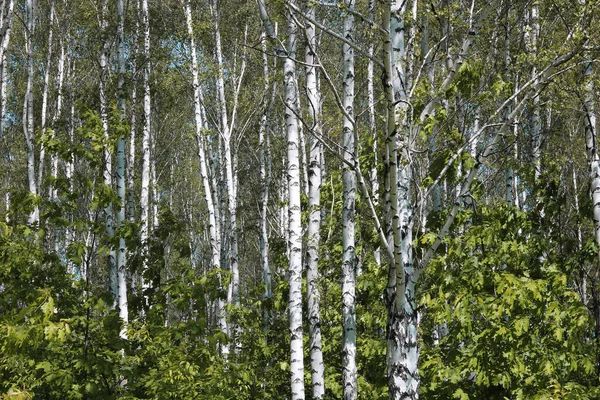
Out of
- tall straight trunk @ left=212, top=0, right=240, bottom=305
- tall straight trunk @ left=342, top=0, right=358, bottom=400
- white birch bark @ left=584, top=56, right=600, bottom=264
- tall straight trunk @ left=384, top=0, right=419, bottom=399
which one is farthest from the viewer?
tall straight trunk @ left=212, top=0, right=240, bottom=305

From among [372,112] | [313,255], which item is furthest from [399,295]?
[372,112]

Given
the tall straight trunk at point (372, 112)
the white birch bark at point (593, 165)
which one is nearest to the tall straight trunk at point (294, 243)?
the tall straight trunk at point (372, 112)

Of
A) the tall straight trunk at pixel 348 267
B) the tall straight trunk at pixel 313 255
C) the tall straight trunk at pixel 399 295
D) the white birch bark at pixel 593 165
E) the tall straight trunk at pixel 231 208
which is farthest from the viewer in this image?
the tall straight trunk at pixel 231 208

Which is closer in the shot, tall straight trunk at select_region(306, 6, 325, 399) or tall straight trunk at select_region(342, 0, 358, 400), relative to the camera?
tall straight trunk at select_region(342, 0, 358, 400)

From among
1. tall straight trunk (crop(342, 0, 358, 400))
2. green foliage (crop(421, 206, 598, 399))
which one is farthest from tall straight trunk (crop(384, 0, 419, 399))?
tall straight trunk (crop(342, 0, 358, 400))

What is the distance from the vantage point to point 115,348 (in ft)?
18.0

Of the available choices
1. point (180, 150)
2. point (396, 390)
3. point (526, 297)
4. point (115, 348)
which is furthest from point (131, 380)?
point (180, 150)

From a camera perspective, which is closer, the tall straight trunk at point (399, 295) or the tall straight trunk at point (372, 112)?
the tall straight trunk at point (399, 295)

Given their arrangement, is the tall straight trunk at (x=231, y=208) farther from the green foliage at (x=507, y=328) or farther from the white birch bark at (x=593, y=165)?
the white birch bark at (x=593, y=165)

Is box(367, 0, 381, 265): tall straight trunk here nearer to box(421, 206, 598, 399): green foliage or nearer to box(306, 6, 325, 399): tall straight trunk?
box(306, 6, 325, 399): tall straight trunk

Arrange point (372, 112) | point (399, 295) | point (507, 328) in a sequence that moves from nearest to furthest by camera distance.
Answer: point (399, 295) → point (507, 328) → point (372, 112)

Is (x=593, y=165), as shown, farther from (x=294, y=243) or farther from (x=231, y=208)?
(x=231, y=208)

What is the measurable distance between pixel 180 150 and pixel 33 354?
2404 centimetres

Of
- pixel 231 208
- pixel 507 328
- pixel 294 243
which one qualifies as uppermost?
pixel 231 208
